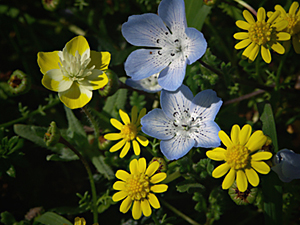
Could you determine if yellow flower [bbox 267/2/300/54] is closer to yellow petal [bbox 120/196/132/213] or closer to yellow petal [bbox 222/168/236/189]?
yellow petal [bbox 222/168/236/189]

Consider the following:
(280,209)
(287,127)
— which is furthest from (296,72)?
(280,209)

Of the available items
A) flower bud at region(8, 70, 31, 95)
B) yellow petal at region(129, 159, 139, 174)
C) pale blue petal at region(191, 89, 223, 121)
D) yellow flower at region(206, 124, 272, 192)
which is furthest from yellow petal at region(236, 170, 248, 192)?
flower bud at region(8, 70, 31, 95)

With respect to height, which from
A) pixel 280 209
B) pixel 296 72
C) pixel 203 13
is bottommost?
pixel 280 209

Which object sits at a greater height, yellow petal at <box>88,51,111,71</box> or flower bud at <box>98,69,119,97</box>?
yellow petal at <box>88,51,111,71</box>

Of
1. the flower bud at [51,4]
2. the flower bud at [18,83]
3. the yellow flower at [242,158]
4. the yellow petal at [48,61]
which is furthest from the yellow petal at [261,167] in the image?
the flower bud at [51,4]

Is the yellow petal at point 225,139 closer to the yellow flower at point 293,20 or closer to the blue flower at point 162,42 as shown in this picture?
the blue flower at point 162,42

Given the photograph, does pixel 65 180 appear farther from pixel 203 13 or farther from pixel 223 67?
pixel 203 13

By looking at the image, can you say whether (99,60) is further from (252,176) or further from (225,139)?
(252,176)
